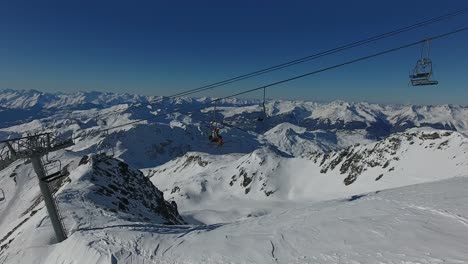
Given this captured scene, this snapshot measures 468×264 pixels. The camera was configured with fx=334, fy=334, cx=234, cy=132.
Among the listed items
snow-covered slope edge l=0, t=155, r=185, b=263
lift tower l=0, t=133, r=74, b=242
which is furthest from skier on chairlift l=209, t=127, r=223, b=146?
lift tower l=0, t=133, r=74, b=242

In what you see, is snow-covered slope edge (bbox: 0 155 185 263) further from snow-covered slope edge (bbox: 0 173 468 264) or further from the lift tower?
snow-covered slope edge (bbox: 0 173 468 264)

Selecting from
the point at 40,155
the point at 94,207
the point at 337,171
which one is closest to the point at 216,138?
the point at 40,155

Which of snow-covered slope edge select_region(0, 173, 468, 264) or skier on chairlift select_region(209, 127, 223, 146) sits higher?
skier on chairlift select_region(209, 127, 223, 146)

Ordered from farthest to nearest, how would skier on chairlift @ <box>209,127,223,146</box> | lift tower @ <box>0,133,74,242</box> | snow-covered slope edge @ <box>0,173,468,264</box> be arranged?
skier on chairlift @ <box>209,127,223,146</box>, lift tower @ <box>0,133,74,242</box>, snow-covered slope edge @ <box>0,173,468,264</box>

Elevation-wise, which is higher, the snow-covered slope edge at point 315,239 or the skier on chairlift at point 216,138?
the skier on chairlift at point 216,138

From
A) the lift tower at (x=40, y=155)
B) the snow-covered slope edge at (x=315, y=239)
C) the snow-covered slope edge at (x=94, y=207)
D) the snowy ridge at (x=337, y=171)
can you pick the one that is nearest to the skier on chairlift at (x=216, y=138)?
the snow-covered slope edge at (x=315, y=239)

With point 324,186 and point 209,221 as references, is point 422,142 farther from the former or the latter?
point 209,221

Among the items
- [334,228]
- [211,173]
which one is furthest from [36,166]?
Result: [211,173]

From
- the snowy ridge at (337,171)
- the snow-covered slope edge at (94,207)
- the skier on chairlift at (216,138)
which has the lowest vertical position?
the snowy ridge at (337,171)

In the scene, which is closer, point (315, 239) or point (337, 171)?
point (315, 239)

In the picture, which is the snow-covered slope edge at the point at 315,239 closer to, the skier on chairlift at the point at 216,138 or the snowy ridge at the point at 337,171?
the skier on chairlift at the point at 216,138

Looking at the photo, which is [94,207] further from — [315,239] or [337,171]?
[337,171]

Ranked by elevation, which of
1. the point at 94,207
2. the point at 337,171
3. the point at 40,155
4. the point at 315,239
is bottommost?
the point at 337,171
